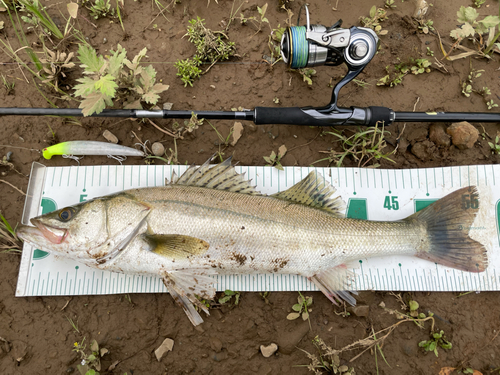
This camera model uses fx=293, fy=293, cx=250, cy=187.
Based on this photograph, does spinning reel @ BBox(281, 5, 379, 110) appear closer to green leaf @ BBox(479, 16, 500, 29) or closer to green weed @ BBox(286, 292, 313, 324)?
green leaf @ BBox(479, 16, 500, 29)

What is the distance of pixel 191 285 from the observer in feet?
8.37

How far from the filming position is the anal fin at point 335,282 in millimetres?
2729

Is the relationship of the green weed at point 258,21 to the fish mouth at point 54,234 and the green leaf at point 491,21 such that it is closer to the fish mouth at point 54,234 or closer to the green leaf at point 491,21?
the green leaf at point 491,21

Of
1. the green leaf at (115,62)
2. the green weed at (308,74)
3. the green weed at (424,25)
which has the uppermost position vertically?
the green weed at (424,25)

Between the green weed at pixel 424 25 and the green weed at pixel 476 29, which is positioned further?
the green weed at pixel 424 25

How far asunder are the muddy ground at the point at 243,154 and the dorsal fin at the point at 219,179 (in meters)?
0.55

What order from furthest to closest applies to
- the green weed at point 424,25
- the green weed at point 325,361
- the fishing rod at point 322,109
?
the green weed at point 424,25, the green weed at point 325,361, the fishing rod at point 322,109

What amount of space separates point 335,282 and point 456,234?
3.98 feet

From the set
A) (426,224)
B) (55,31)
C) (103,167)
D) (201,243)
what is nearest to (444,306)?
(426,224)

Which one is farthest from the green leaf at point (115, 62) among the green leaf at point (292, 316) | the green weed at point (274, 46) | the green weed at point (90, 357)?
the green leaf at point (292, 316)

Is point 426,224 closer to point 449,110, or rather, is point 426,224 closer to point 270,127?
point 449,110

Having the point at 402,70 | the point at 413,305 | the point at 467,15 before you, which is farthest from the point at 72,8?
the point at 413,305

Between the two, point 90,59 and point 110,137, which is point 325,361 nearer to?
point 110,137

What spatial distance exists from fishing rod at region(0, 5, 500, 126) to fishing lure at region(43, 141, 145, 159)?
1.00 ft
